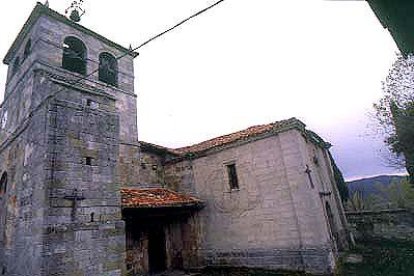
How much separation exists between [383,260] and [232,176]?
6689 mm

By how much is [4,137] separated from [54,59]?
3460 millimetres

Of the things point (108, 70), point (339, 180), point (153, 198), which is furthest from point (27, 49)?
point (339, 180)

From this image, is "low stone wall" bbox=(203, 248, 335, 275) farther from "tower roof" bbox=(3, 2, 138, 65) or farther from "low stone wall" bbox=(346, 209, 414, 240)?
"tower roof" bbox=(3, 2, 138, 65)

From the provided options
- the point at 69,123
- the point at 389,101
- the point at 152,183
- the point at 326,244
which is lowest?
the point at 326,244

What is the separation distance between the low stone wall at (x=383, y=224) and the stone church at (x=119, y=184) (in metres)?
2.48

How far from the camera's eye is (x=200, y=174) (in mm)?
12859

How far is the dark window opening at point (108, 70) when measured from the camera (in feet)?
39.7

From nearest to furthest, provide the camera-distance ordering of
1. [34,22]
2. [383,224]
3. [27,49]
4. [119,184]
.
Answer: [119,184], [34,22], [27,49], [383,224]

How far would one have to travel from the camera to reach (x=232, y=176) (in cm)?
1185

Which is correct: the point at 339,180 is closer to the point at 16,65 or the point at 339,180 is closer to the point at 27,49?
the point at 27,49

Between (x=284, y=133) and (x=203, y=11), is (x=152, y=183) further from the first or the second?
(x=203, y=11)

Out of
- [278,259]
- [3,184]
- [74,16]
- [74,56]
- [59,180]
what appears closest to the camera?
[59,180]

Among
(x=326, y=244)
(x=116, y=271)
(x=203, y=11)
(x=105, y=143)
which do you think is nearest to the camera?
(x=203, y=11)

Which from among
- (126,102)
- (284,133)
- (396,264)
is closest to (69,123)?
(126,102)
